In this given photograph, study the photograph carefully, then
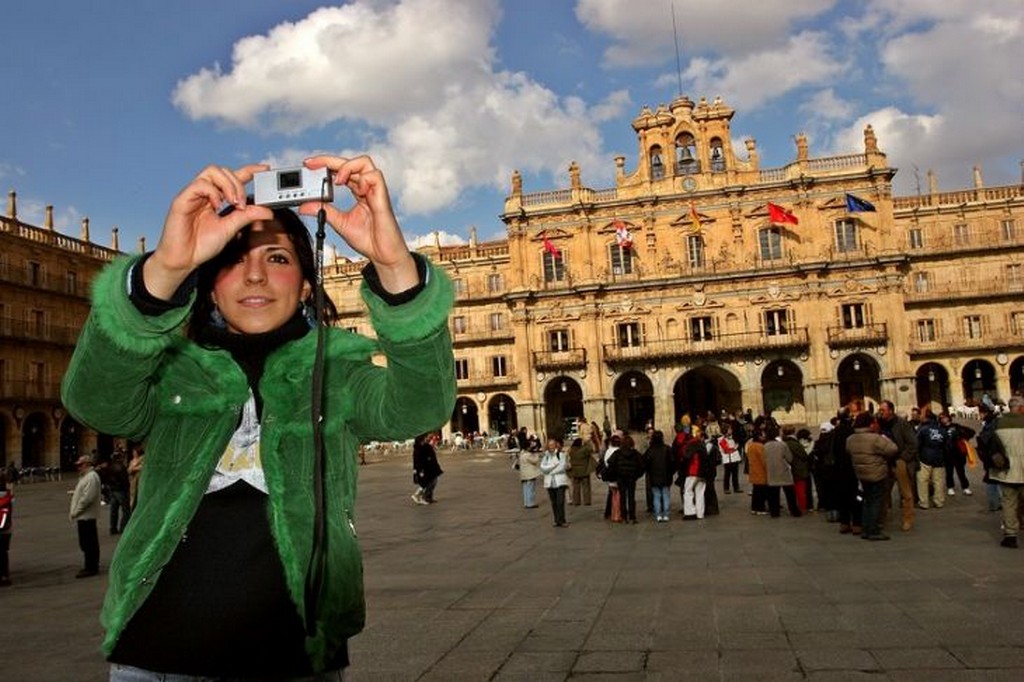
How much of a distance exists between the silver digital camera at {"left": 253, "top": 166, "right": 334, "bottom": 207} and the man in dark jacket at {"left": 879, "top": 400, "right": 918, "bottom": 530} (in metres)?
10.8

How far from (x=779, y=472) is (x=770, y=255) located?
3226 centimetres

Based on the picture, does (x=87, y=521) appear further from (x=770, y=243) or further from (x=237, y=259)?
(x=770, y=243)

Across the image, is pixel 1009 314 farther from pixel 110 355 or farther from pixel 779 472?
pixel 110 355

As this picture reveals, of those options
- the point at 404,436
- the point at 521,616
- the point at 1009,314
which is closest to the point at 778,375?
the point at 1009,314

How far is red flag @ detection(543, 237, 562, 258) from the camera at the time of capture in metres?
44.8

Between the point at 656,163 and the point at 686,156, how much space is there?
1.69 m

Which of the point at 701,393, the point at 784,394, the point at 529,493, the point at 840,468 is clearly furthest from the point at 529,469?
the point at 701,393

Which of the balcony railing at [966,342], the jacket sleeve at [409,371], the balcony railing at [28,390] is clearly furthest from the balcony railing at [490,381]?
the jacket sleeve at [409,371]

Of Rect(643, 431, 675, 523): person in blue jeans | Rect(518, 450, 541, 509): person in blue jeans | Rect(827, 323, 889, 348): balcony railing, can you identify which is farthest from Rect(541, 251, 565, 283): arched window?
Rect(643, 431, 675, 523): person in blue jeans

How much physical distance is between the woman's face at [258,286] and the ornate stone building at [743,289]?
41435 mm

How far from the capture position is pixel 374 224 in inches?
74.1

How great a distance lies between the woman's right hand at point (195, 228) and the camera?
173 centimetres

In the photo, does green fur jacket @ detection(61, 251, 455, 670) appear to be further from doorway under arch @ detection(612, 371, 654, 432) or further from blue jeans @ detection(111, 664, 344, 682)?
doorway under arch @ detection(612, 371, 654, 432)

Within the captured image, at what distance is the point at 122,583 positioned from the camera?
5.99 ft
